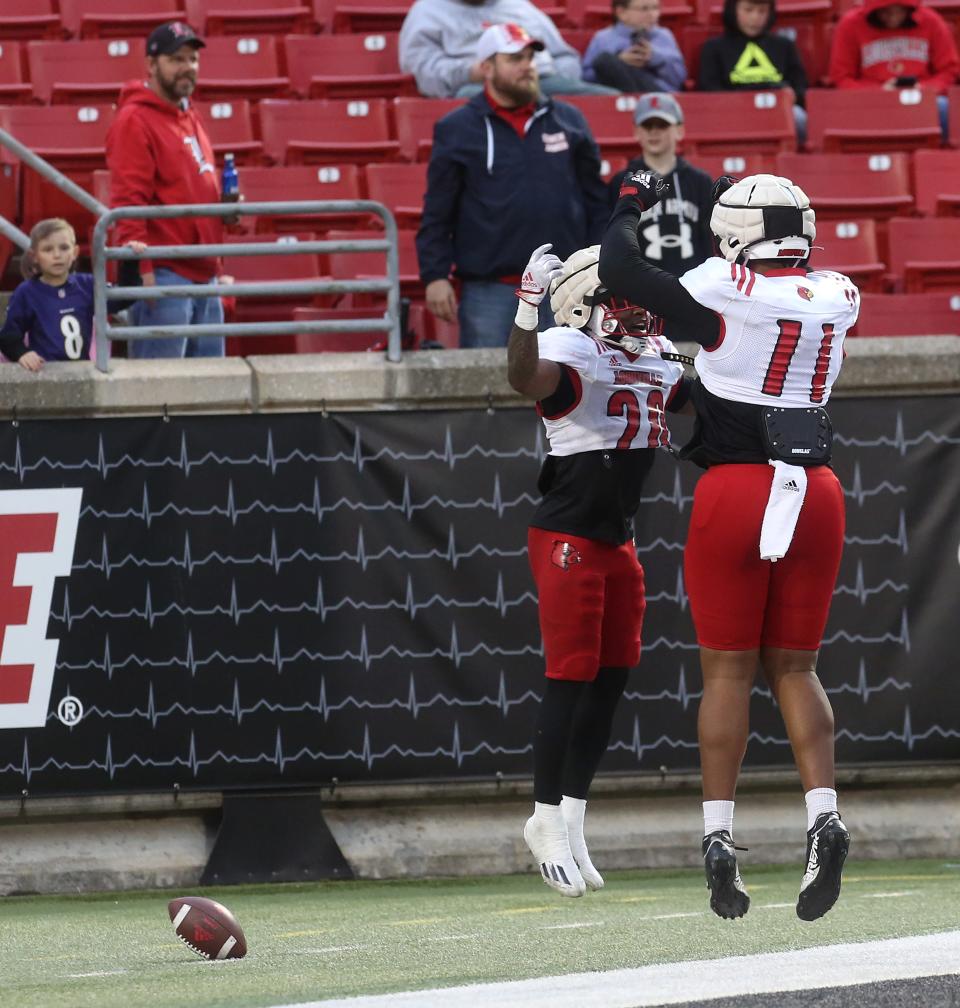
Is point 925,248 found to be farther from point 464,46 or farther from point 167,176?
point 167,176

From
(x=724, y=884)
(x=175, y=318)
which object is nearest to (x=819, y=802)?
(x=724, y=884)

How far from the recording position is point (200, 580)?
25.4ft

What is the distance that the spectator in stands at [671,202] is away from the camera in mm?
8195

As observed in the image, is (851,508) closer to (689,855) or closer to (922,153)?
(689,855)

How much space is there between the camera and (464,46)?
402 inches

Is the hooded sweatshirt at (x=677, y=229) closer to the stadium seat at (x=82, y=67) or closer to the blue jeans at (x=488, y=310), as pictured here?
the blue jeans at (x=488, y=310)

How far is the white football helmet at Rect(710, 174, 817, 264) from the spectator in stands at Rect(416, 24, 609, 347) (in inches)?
112

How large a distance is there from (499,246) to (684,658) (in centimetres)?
183

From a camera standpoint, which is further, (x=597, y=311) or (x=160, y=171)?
(x=160, y=171)

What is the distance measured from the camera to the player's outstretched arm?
17.8ft

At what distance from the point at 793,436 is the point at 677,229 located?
323 cm

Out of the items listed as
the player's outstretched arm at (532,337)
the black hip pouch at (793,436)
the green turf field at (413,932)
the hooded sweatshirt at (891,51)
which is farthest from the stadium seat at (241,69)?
the black hip pouch at (793,436)

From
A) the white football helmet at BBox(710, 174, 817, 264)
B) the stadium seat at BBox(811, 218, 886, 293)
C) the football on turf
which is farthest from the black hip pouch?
the stadium seat at BBox(811, 218, 886, 293)

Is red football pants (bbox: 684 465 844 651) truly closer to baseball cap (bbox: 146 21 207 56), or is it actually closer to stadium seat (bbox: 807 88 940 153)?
baseball cap (bbox: 146 21 207 56)
